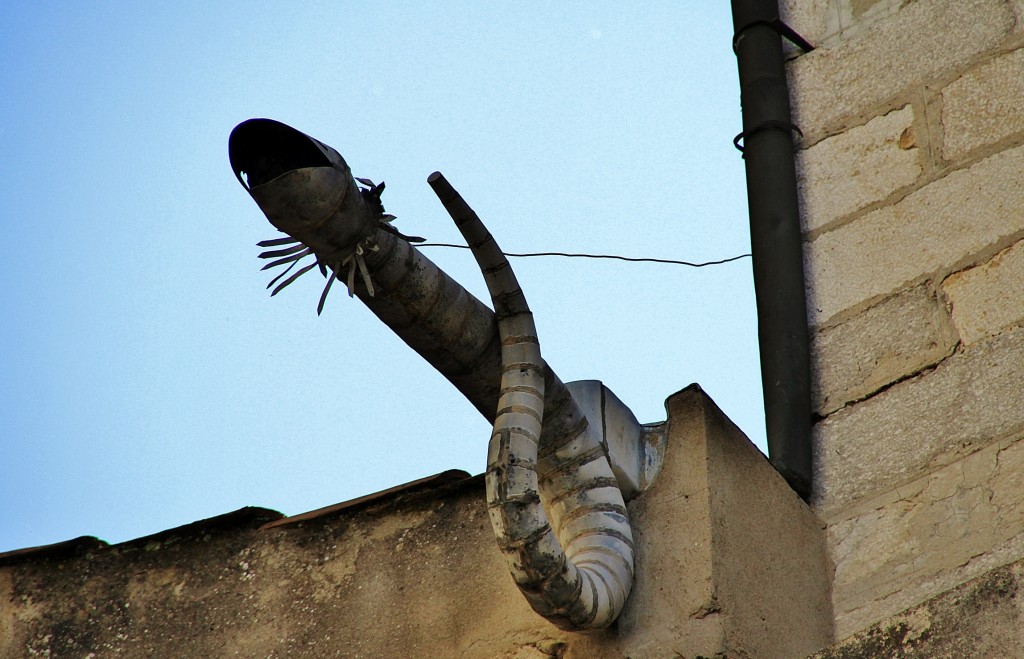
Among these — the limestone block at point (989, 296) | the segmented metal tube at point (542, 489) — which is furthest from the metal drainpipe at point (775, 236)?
the segmented metal tube at point (542, 489)

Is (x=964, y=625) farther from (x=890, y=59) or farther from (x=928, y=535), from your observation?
(x=890, y=59)

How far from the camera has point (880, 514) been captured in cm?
322

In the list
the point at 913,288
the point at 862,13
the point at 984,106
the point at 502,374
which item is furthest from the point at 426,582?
the point at 862,13

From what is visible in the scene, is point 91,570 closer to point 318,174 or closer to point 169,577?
point 169,577

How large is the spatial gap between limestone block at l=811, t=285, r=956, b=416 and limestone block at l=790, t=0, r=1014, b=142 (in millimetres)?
571

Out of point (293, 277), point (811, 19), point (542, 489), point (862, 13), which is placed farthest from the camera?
point (811, 19)

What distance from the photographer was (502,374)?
292 cm

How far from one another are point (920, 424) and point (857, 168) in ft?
2.43

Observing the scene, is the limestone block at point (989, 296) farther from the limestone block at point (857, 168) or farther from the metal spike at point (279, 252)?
the metal spike at point (279, 252)

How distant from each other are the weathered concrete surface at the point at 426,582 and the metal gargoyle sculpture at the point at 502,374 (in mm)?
103

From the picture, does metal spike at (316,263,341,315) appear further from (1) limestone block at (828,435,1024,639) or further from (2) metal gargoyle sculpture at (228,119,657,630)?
(1) limestone block at (828,435,1024,639)

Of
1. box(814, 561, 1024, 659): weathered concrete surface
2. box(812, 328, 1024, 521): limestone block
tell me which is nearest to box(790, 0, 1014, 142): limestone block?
box(812, 328, 1024, 521): limestone block

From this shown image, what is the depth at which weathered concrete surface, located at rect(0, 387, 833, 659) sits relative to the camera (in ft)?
9.55

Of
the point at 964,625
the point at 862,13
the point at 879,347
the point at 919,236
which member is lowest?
the point at 964,625
